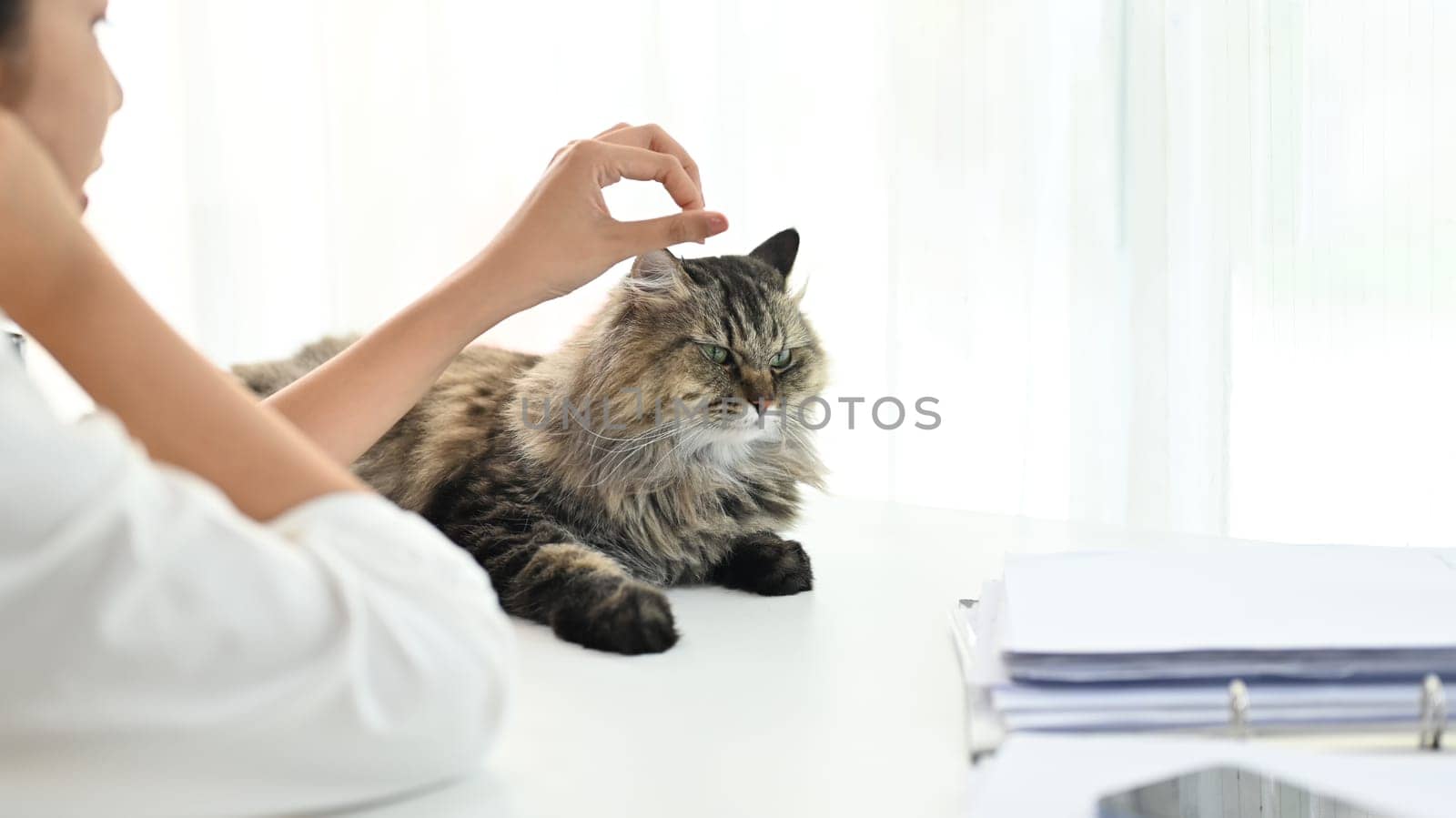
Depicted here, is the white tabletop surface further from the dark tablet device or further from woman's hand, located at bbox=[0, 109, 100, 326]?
woman's hand, located at bbox=[0, 109, 100, 326]

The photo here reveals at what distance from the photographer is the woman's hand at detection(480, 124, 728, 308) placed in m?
1.37

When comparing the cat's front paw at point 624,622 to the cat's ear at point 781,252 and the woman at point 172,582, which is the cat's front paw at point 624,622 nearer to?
the woman at point 172,582

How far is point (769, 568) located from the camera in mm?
1377

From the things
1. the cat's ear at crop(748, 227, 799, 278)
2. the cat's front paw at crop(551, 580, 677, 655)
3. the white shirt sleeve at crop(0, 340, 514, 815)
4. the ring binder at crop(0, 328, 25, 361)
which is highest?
the cat's ear at crop(748, 227, 799, 278)

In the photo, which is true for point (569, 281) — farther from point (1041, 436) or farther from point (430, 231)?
point (430, 231)

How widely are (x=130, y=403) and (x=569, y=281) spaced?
78 cm

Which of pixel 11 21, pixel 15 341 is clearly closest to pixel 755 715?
pixel 11 21

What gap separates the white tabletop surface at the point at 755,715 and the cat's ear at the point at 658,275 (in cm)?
42

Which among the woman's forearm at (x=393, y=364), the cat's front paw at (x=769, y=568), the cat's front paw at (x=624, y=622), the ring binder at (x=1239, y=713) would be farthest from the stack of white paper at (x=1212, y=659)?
the woman's forearm at (x=393, y=364)

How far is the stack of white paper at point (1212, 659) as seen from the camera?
774 mm

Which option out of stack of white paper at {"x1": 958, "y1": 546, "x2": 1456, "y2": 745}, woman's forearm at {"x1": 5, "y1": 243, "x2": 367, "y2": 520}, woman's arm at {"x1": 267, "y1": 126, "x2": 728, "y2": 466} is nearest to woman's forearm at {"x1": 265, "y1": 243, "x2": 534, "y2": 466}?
woman's arm at {"x1": 267, "y1": 126, "x2": 728, "y2": 466}

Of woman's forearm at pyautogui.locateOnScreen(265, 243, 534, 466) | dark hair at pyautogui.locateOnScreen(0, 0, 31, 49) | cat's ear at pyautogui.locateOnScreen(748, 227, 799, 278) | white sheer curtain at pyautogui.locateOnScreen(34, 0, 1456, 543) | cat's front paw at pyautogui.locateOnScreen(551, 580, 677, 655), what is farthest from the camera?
white sheer curtain at pyautogui.locateOnScreen(34, 0, 1456, 543)

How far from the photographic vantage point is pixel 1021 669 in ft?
2.63

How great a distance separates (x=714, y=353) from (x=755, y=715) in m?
0.72
